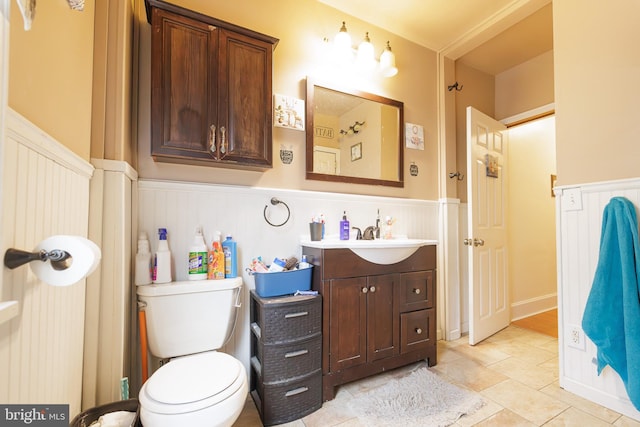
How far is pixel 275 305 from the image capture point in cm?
138

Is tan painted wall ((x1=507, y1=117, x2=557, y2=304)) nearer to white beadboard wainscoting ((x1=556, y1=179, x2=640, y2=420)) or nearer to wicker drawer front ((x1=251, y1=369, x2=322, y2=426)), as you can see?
white beadboard wainscoting ((x1=556, y1=179, x2=640, y2=420))

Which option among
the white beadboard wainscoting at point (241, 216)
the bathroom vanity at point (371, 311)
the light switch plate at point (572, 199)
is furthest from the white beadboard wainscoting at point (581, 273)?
the white beadboard wainscoting at point (241, 216)

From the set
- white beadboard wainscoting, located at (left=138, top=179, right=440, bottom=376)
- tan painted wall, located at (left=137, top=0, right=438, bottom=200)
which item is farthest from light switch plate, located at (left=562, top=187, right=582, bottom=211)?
white beadboard wainscoting, located at (left=138, top=179, right=440, bottom=376)

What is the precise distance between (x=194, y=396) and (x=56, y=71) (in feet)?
3.77

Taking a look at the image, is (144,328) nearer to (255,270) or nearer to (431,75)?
(255,270)

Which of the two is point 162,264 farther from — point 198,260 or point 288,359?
point 288,359

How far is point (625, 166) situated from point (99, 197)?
265 cm

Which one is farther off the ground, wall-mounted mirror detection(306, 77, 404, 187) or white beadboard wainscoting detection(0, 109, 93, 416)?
wall-mounted mirror detection(306, 77, 404, 187)

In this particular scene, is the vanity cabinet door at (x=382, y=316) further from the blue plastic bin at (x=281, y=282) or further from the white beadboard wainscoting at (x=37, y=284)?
the white beadboard wainscoting at (x=37, y=284)

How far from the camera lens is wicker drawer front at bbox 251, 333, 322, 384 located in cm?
136

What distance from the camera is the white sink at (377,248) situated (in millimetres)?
1574

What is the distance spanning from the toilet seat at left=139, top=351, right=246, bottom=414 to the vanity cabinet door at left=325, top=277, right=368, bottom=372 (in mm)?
599

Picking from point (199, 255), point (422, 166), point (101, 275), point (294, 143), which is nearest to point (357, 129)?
point (294, 143)

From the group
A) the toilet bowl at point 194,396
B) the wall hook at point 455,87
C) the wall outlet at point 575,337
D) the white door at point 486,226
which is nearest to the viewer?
the toilet bowl at point 194,396
